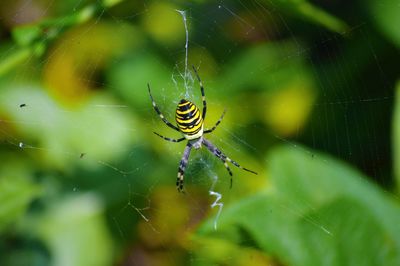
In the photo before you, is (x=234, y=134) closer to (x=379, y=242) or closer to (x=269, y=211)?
(x=269, y=211)

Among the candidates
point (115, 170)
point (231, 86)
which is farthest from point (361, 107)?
point (115, 170)

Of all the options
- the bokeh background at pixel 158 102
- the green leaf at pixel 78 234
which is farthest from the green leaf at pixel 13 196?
the green leaf at pixel 78 234

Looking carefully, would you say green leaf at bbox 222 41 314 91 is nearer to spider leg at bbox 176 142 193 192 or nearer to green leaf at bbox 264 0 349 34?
green leaf at bbox 264 0 349 34

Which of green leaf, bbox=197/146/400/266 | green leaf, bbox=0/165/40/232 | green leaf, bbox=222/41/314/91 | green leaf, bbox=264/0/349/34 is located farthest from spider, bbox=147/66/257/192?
green leaf, bbox=0/165/40/232

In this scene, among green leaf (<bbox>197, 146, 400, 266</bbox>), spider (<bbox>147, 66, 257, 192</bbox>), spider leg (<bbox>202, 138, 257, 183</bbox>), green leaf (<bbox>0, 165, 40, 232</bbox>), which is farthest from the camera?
spider leg (<bbox>202, 138, 257, 183</bbox>)

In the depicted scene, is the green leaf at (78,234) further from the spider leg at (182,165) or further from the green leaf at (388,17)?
the green leaf at (388,17)

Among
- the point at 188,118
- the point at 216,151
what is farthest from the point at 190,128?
the point at 216,151
